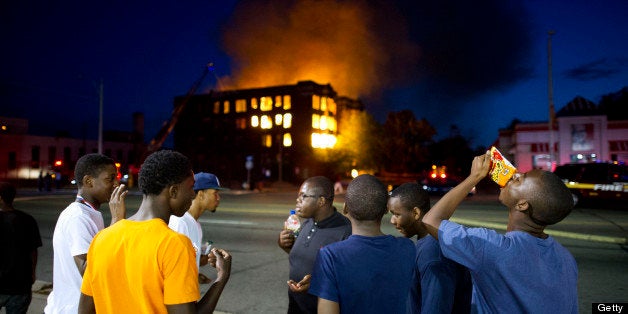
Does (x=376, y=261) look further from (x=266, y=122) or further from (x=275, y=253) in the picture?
(x=266, y=122)

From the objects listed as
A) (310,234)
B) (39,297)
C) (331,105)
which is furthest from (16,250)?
(331,105)

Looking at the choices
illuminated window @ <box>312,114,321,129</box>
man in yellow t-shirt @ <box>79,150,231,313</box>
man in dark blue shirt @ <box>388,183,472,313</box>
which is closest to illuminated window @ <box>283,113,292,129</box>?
illuminated window @ <box>312,114,321,129</box>

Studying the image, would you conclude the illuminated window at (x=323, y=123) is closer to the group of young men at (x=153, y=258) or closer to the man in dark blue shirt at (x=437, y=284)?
the man in dark blue shirt at (x=437, y=284)

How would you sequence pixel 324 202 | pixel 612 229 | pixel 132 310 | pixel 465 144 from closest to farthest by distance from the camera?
pixel 132 310 < pixel 324 202 < pixel 612 229 < pixel 465 144

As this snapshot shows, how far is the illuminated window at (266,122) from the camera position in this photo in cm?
6844

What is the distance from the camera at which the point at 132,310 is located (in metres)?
2.05

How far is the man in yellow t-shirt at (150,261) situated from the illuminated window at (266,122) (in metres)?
66.6

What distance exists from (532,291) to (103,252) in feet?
6.98

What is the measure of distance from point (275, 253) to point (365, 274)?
727 cm

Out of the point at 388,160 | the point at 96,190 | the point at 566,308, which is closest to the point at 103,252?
the point at 96,190

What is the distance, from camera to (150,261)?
6.49 feet

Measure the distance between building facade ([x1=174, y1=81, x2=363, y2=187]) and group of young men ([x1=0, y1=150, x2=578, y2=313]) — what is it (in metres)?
60.2

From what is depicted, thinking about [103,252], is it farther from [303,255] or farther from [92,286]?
[303,255]

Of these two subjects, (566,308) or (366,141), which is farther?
(366,141)
